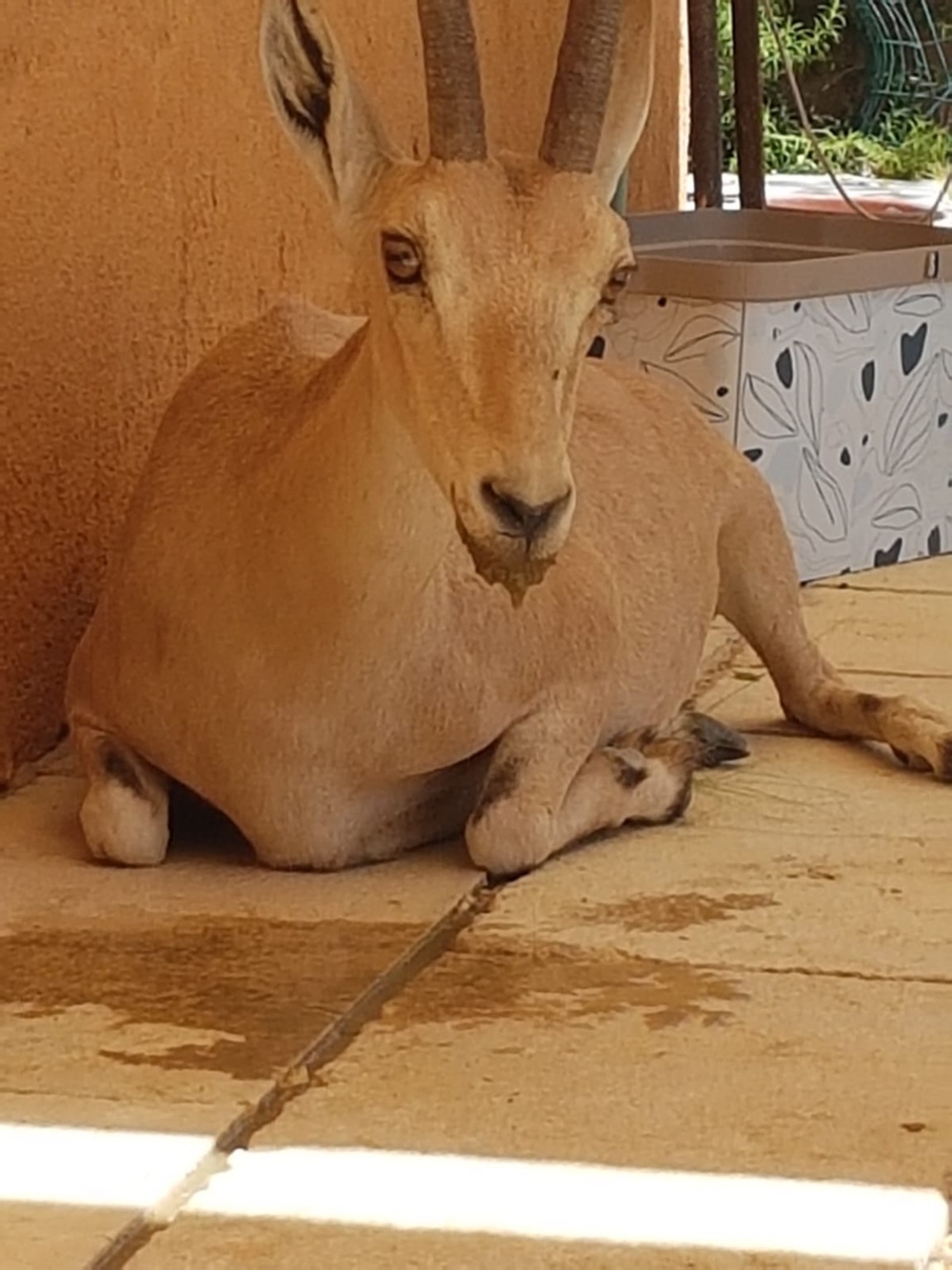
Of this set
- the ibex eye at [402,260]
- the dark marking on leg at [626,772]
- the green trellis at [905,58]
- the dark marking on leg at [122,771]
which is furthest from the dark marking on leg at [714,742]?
the green trellis at [905,58]

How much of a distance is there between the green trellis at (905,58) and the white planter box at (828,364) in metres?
7.40

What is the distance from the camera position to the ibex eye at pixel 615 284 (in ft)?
9.48

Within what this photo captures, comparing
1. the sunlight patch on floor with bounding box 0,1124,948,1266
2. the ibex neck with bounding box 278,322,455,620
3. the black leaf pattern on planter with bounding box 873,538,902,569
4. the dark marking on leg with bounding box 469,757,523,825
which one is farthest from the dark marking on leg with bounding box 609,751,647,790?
the black leaf pattern on planter with bounding box 873,538,902,569

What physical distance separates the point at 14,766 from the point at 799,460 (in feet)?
6.64

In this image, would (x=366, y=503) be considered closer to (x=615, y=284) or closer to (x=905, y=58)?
(x=615, y=284)

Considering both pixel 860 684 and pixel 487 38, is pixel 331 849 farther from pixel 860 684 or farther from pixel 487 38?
pixel 487 38

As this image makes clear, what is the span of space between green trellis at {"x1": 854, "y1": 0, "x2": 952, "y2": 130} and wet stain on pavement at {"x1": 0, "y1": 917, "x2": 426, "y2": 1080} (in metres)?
10.3

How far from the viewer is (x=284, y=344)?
3.65 meters

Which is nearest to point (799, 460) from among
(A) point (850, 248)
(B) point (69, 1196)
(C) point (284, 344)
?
(A) point (850, 248)

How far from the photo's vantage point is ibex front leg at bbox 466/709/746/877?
329 centimetres

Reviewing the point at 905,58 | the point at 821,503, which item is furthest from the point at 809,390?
the point at 905,58

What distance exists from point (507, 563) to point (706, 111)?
439 centimetres

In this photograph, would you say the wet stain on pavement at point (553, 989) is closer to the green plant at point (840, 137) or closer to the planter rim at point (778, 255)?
the planter rim at point (778, 255)

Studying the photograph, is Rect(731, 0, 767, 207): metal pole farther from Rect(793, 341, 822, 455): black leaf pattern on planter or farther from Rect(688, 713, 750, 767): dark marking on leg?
Rect(688, 713, 750, 767): dark marking on leg
